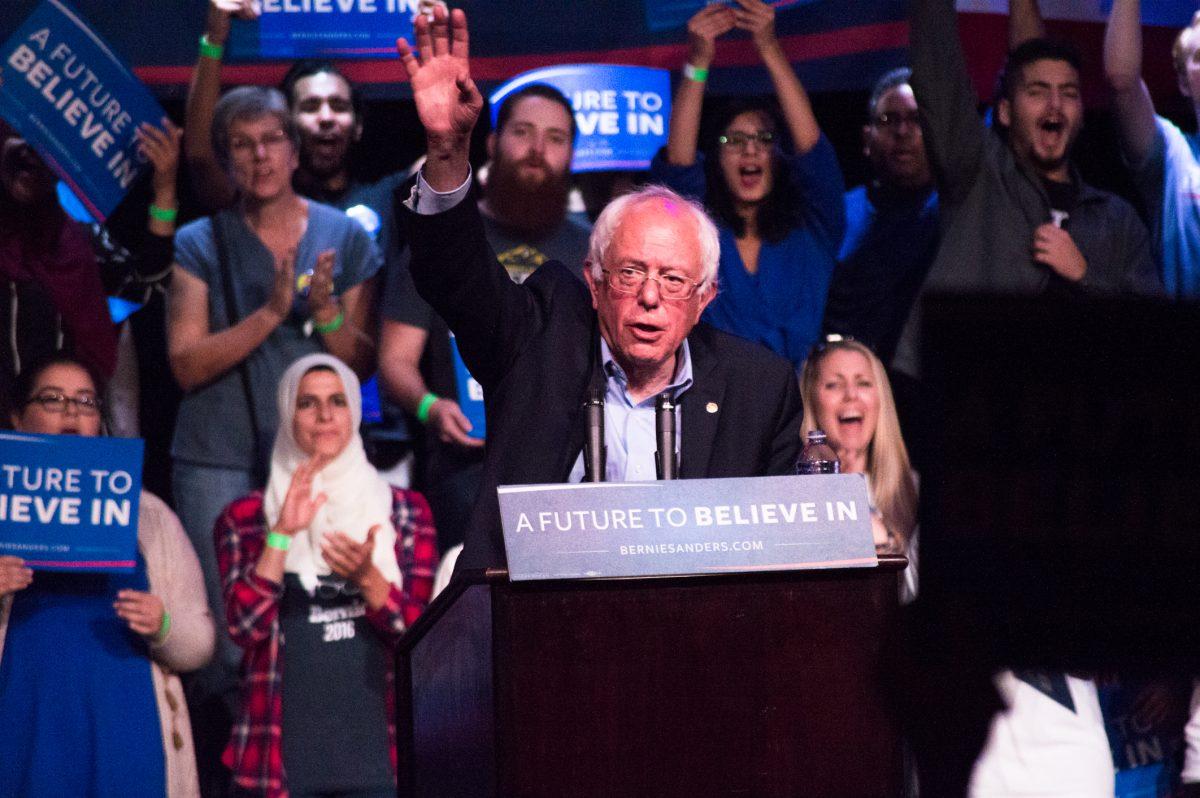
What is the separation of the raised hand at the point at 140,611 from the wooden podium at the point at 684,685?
2175 millimetres

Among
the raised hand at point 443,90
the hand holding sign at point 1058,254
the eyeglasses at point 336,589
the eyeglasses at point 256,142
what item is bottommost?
the eyeglasses at point 336,589

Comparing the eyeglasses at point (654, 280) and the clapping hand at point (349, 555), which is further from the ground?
the eyeglasses at point (654, 280)

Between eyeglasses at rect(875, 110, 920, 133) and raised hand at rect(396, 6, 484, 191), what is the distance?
2.38 meters

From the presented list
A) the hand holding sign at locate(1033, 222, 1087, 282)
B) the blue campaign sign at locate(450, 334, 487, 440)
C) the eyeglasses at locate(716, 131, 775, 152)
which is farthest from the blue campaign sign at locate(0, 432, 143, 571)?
the hand holding sign at locate(1033, 222, 1087, 282)

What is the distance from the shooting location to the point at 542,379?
290cm

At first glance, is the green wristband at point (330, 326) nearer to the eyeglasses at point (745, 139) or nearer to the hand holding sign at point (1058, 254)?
the eyeglasses at point (745, 139)

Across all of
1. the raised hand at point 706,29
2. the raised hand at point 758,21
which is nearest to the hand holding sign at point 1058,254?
the raised hand at point 758,21

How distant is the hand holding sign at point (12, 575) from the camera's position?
4.08 metres

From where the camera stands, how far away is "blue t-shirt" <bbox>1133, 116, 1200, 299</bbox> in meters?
4.68

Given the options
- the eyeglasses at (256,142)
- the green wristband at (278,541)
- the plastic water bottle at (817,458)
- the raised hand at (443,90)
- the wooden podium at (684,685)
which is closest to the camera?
the wooden podium at (684,685)

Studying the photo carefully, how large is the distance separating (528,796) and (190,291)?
3.08 meters

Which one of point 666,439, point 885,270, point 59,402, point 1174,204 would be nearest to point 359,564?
point 59,402

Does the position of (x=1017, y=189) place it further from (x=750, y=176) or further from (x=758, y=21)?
(x=758, y=21)

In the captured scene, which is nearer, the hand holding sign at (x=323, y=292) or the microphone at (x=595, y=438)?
the microphone at (x=595, y=438)
